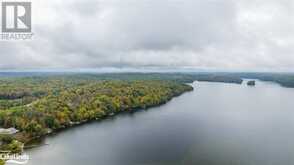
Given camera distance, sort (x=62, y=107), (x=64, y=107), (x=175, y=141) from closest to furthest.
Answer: (x=175, y=141) < (x=62, y=107) < (x=64, y=107)

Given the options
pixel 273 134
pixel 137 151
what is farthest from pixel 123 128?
pixel 273 134

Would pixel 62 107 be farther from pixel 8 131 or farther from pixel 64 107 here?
pixel 8 131

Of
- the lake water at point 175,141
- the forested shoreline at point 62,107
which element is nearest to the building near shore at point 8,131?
the forested shoreline at point 62,107

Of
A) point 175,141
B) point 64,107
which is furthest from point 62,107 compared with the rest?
point 175,141

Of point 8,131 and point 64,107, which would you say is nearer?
point 8,131

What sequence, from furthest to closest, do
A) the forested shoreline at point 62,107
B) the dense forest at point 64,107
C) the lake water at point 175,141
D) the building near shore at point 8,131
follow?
the dense forest at point 64,107 → the forested shoreline at point 62,107 → the building near shore at point 8,131 → the lake water at point 175,141

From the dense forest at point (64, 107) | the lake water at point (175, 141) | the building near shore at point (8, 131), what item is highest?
the dense forest at point (64, 107)

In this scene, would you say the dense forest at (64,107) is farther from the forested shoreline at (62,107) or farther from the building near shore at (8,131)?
the building near shore at (8,131)

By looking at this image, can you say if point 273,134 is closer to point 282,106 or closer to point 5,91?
point 282,106

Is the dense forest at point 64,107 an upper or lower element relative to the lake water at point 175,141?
upper

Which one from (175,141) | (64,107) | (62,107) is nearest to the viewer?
(175,141)
